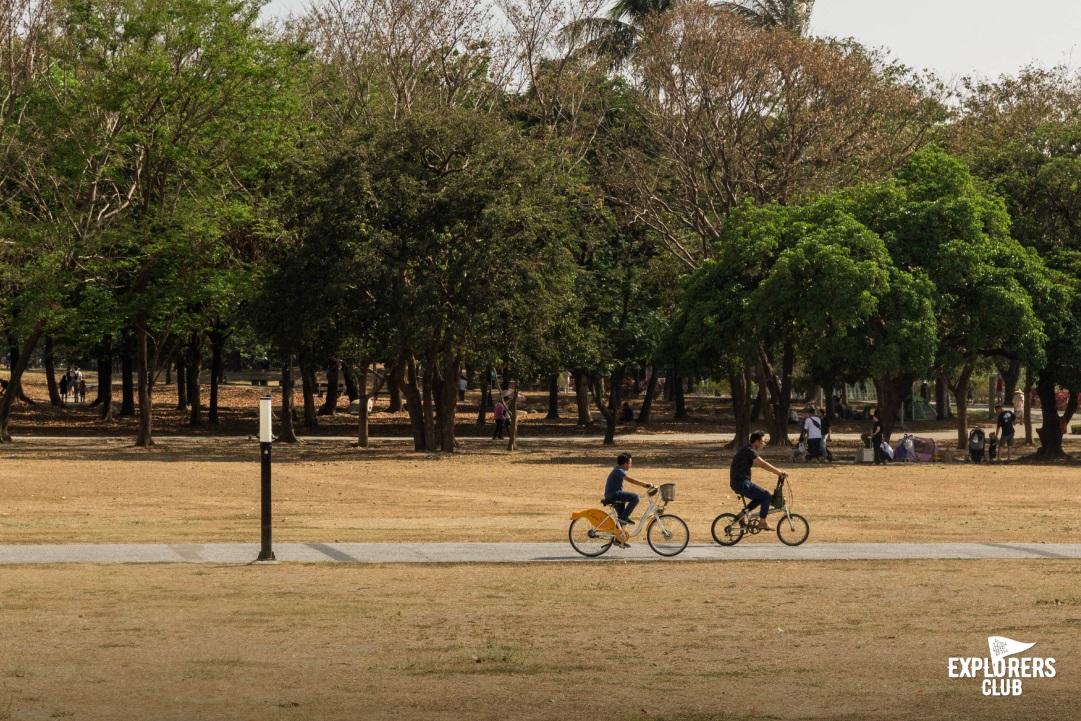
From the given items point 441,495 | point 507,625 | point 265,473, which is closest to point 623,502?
point 265,473

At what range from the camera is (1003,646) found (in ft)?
48.2

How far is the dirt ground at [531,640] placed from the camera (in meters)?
11.9

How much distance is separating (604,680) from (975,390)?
97848 mm

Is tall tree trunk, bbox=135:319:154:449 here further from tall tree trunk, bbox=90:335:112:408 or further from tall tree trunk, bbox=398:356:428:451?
tall tree trunk, bbox=90:335:112:408

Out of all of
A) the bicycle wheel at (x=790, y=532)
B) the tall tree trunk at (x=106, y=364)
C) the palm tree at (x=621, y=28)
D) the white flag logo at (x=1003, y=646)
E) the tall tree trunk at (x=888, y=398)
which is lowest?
the white flag logo at (x=1003, y=646)

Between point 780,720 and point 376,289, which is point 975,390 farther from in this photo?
point 780,720

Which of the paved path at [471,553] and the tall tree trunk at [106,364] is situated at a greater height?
the tall tree trunk at [106,364]

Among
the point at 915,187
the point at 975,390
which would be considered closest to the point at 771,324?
the point at 915,187

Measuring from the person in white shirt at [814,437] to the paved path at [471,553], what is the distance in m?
24.5

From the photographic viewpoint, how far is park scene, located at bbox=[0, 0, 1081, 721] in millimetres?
21578

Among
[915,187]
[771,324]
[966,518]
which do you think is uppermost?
[915,187]

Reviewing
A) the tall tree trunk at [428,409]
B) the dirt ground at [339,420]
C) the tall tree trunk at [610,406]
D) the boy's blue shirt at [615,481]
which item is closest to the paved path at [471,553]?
the boy's blue shirt at [615,481]

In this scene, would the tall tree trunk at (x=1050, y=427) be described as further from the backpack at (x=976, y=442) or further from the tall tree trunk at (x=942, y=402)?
the tall tree trunk at (x=942, y=402)

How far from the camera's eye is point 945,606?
17.2 meters
